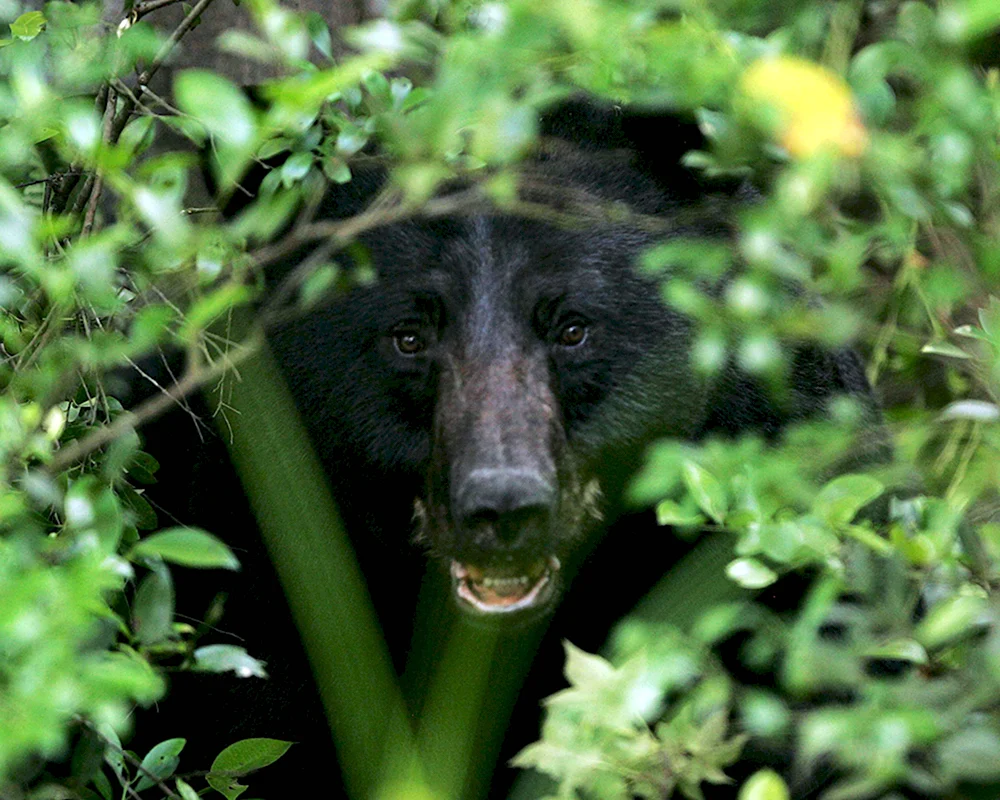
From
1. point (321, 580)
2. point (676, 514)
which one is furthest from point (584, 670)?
point (321, 580)

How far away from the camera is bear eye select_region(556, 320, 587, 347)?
3547 millimetres

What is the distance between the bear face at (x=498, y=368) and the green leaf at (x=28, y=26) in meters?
0.92

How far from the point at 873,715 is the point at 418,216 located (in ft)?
7.43

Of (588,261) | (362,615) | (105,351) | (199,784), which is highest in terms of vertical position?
(105,351)

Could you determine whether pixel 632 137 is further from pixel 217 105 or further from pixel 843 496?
pixel 217 105

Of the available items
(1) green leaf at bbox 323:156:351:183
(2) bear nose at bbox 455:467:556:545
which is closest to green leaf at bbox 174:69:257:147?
(1) green leaf at bbox 323:156:351:183

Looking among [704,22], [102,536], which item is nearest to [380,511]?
[102,536]

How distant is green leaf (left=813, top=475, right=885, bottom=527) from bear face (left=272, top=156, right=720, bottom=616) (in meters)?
1.13

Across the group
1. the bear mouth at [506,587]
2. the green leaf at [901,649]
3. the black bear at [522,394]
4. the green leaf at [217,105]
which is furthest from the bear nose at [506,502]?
the green leaf at [217,105]

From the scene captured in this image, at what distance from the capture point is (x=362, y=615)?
3.59 m

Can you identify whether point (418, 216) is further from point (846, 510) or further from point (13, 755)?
point (13, 755)

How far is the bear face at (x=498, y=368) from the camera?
334 cm

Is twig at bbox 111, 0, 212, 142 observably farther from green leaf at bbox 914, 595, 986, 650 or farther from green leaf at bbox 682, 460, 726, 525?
green leaf at bbox 914, 595, 986, 650

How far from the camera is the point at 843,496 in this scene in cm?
213
